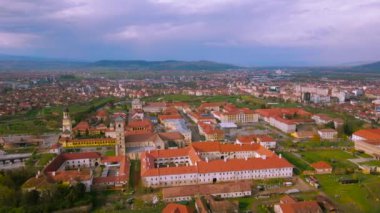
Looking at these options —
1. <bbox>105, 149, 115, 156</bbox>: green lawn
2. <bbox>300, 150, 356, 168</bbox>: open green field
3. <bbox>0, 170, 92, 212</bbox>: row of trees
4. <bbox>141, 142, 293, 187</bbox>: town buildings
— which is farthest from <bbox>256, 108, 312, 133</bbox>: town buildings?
<bbox>0, 170, 92, 212</bbox>: row of trees

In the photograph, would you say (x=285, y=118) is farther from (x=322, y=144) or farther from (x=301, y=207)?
(x=301, y=207)

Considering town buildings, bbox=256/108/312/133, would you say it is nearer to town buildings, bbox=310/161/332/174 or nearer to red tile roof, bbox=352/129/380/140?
red tile roof, bbox=352/129/380/140

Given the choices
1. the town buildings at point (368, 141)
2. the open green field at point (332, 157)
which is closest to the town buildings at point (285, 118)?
the town buildings at point (368, 141)

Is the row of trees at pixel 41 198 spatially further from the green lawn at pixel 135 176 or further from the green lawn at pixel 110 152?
the green lawn at pixel 110 152

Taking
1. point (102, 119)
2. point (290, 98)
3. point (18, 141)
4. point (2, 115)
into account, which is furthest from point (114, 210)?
point (290, 98)

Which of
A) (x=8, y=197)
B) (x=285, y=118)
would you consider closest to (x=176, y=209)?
(x=8, y=197)

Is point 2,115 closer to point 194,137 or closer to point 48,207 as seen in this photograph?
point 194,137
